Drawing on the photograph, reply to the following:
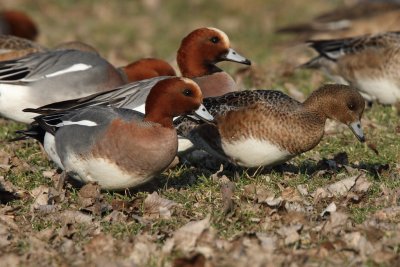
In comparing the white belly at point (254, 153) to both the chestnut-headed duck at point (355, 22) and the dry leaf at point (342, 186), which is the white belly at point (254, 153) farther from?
the chestnut-headed duck at point (355, 22)

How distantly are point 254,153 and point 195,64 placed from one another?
1703mm

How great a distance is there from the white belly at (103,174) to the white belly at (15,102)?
1791mm

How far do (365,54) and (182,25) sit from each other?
20.2 feet

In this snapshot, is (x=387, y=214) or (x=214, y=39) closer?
(x=387, y=214)

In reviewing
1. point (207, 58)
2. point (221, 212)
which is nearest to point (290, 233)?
point (221, 212)

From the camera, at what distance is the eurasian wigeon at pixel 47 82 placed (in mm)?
7316

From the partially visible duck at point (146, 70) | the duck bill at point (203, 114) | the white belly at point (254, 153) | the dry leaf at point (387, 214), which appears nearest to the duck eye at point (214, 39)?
the partially visible duck at point (146, 70)

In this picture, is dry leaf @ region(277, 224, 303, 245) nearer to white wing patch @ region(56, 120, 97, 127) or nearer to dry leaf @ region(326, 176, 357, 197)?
dry leaf @ region(326, 176, 357, 197)

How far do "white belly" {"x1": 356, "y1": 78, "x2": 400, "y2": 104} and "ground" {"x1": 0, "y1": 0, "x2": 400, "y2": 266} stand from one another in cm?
12

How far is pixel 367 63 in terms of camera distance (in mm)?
8367

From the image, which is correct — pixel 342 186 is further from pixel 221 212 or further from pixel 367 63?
pixel 367 63

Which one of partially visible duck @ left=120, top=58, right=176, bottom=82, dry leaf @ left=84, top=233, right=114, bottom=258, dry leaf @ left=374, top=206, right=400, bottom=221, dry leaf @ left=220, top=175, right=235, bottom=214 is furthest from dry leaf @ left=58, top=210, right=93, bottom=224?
partially visible duck @ left=120, top=58, right=176, bottom=82

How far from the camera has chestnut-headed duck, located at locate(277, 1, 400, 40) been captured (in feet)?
34.9

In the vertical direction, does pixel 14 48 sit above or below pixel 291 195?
above
